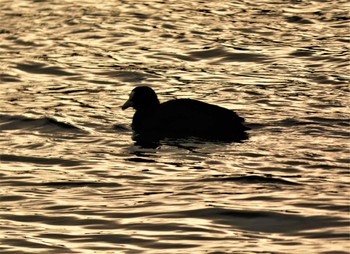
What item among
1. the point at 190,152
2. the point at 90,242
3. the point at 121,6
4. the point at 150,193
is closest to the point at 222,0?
the point at 121,6

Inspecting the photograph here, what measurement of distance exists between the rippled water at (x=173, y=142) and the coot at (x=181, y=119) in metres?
0.33

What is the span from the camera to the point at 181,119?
21578mm

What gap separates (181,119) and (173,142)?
63 cm

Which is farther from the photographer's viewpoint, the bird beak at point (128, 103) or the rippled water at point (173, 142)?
the bird beak at point (128, 103)

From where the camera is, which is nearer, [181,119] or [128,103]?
[181,119]

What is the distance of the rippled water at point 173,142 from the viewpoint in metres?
15.6

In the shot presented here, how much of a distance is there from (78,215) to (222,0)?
16.6 metres

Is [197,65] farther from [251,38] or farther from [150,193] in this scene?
[150,193]

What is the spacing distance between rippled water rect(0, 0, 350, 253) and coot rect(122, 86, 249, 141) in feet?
1.10

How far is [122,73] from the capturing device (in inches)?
1029

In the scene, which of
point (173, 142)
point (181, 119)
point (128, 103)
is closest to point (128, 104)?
point (128, 103)

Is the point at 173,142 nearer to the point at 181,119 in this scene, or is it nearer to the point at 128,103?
the point at 181,119

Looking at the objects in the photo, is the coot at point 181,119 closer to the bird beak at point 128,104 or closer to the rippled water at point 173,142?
the bird beak at point 128,104

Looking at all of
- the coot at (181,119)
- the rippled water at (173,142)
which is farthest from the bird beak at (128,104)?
the rippled water at (173,142)
